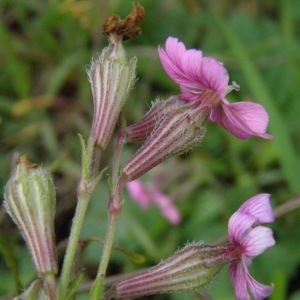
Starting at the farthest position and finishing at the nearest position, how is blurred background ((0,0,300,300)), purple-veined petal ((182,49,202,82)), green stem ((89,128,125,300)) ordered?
blurred background ((0,0,300,300)), purple-veined petal ((182,49,202,82)), green stem ((89,128,125,300))

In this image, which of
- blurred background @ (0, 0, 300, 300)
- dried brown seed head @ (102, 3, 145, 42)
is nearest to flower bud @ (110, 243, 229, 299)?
dried brown seed head @ (102, 3, 145, 42)

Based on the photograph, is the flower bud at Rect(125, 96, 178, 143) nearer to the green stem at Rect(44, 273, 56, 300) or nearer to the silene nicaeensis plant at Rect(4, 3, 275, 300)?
the silene nicaeensis plant at Rect(4, 3, 275, 300)

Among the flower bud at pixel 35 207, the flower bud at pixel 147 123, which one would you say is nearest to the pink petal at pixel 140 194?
the flower bud at pixel 147 123

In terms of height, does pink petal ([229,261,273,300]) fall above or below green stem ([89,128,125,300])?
below

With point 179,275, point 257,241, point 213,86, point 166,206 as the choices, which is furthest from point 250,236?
point 166,206

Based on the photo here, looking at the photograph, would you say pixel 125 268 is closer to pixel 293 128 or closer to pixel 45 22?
pixel 293 128

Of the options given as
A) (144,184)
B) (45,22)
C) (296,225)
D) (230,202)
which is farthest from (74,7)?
(296,225)

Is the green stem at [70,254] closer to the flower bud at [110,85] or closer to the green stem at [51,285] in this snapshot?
the green stem at [51,285]

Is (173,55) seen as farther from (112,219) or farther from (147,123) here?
(112,219)
